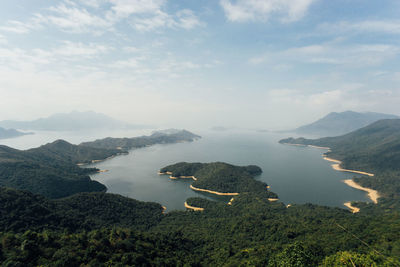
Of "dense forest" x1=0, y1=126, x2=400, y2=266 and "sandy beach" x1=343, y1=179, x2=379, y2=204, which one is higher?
"dense forest" x1=0, y1=126, x2=400, y2=266

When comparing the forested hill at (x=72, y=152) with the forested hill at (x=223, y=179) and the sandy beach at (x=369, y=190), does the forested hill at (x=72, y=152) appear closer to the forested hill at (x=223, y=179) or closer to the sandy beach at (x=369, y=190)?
the forested hill at (x=223, y=179)

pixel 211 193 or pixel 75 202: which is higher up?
pixel 75 202

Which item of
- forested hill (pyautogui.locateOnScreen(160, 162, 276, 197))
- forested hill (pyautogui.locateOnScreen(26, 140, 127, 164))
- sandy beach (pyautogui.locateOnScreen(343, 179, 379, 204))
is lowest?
sandy beach (pyautogui.locateOnScreen(343, 179, 379, 204))

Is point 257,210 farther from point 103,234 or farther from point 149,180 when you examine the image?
point 149,180

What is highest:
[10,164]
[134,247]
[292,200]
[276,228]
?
[10,164]

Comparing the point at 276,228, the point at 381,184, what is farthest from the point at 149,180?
the point at 381,184

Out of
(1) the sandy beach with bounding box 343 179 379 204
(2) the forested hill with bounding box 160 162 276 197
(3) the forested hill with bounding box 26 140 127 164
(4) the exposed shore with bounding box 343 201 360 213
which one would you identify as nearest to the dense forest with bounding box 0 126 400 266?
(4) the exposed shore with bounding box 343 201 360 213

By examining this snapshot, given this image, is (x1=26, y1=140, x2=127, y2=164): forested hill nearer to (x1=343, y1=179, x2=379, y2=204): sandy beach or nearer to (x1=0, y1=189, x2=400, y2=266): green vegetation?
(x1=0, y1=189, x2=400, y2=266): green vegetation

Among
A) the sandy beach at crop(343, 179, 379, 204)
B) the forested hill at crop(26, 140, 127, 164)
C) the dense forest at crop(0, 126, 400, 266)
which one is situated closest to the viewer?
the dense forest at crop(0, 126, 400, 266)

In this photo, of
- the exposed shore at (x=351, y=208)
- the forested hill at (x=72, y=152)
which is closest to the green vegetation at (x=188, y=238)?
the exposed shore at (x=351, y=208)

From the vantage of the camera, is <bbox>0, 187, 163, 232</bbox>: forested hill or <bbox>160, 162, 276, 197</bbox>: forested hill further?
<bbox>160, 162, 276, 197</bbox>: forested hill

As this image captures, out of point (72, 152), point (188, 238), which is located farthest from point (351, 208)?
point (72, 152)
